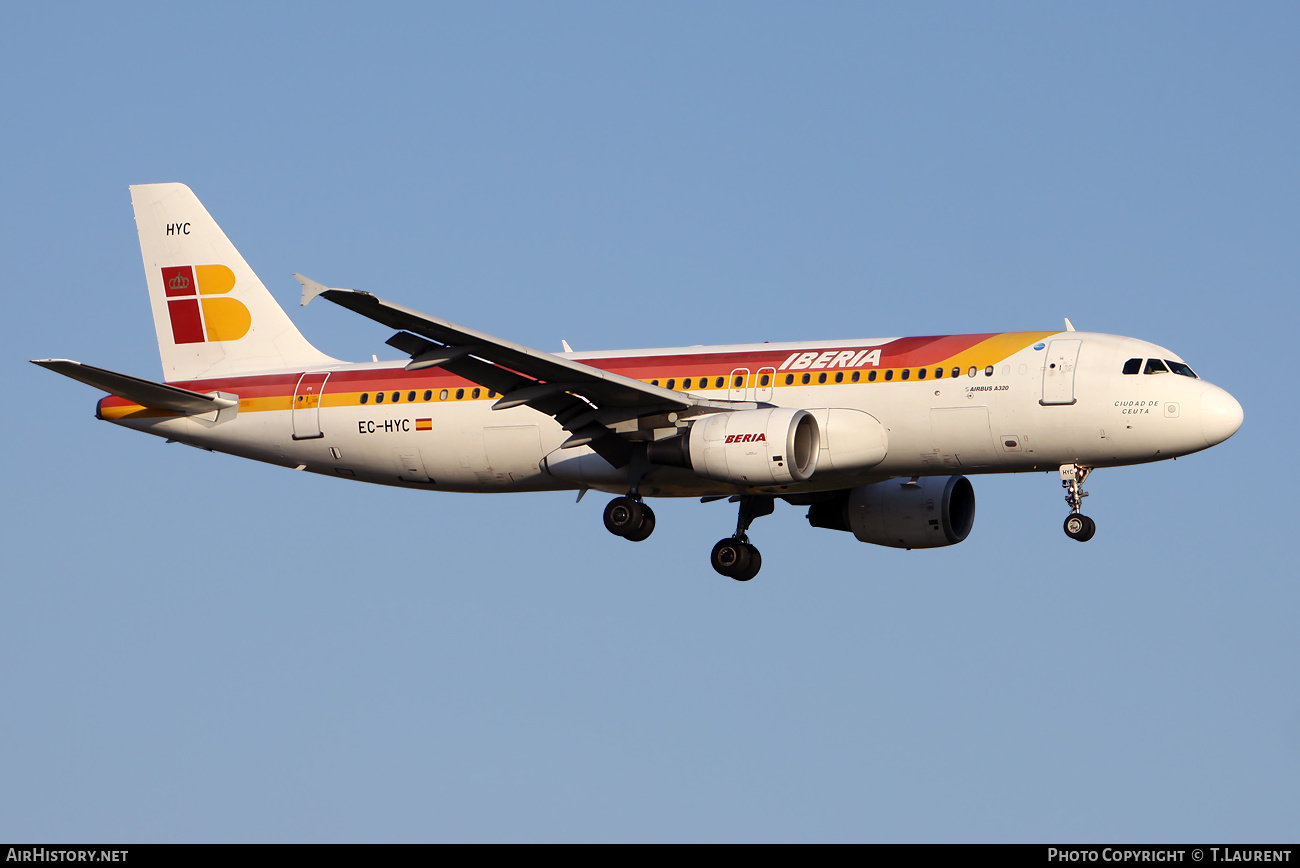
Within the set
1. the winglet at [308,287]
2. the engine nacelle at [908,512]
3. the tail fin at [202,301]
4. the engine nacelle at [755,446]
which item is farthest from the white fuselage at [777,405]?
the winglet at [308,287]

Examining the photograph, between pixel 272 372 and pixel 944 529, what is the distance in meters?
17.9

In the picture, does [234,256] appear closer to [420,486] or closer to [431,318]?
[420,486]

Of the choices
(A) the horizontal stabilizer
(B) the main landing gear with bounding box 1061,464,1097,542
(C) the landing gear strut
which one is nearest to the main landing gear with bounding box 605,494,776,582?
(C) the landing gear strut

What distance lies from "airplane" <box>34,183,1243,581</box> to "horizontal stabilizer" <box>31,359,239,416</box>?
0.22ft

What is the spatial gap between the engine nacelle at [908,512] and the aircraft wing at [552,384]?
6557mm

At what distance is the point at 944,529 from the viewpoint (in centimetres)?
4388

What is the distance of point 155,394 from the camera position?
4400cm

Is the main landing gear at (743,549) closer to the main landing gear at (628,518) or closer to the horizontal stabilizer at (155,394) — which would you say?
the main landing gear at (628,518)

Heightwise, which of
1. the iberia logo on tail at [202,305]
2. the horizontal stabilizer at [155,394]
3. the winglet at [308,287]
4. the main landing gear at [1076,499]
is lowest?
the main landing gear at [1076,499]

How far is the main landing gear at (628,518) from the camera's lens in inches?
1598

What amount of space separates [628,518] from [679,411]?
3.02 meters

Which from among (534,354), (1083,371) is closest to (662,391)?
(534,354)

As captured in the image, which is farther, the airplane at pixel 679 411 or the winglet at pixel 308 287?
the airplane at pixel 679 411
